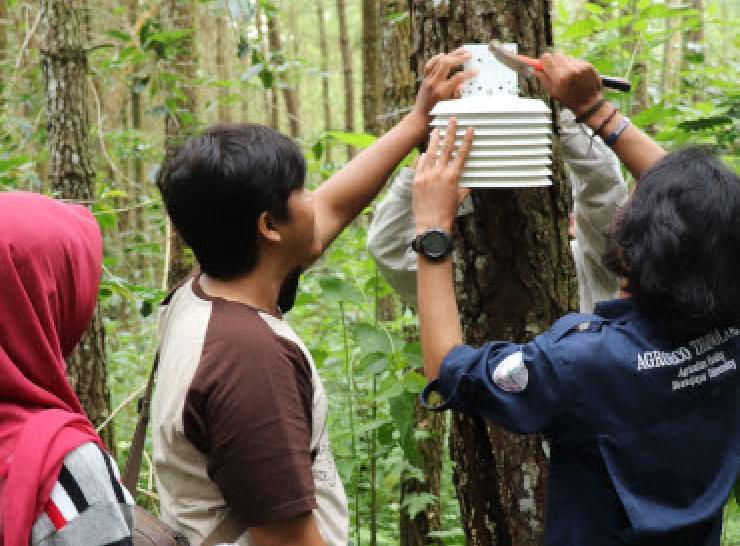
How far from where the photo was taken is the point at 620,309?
166 cm

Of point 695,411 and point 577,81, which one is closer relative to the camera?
point 695,411

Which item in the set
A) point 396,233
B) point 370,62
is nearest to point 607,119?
point 396,233

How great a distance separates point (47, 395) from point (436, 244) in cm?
84

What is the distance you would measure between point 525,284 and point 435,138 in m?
0.54

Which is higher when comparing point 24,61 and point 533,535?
point 24,61

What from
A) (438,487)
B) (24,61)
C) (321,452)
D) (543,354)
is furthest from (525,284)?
(24,61)

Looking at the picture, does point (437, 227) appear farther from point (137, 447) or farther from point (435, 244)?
point (137, 447)

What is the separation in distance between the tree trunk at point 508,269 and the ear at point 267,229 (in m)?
0.65

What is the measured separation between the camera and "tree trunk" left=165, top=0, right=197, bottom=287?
17.4 feet

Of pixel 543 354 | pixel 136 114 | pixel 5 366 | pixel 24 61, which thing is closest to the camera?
pixel 5 366

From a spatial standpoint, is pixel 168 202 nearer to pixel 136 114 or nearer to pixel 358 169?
pixel 358 169

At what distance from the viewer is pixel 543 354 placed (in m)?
1.57

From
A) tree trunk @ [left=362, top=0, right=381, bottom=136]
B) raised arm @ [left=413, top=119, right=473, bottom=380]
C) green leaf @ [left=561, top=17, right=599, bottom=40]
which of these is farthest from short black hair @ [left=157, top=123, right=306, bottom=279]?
tree trunk @ [left=362, top=0, right=381, bottom=136]

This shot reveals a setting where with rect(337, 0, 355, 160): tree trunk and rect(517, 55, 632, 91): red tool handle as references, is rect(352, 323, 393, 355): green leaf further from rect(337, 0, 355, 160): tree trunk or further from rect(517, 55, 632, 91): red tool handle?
rect(337, 0, 355, 160): tree trunk
